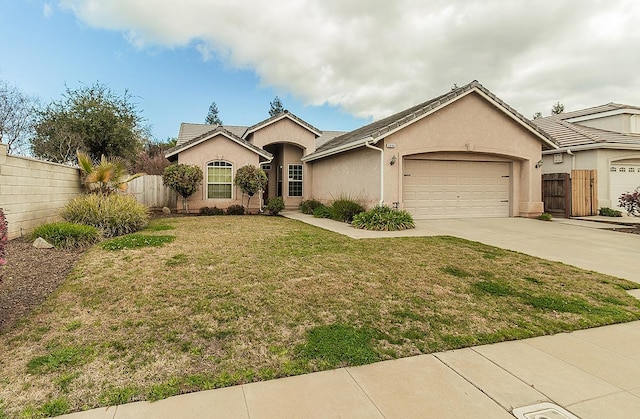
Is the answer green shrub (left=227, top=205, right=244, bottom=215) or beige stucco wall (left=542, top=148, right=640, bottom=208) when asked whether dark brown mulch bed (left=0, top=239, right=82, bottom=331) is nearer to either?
green shrub (left=227, top=205, right=244, bottom=215)

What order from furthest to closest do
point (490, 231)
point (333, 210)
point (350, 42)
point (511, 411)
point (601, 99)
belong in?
1. point (601, 99)
2. point (350, 42)
3. point (333, 210)
4. point (490, 231)
5. point (511, 411)

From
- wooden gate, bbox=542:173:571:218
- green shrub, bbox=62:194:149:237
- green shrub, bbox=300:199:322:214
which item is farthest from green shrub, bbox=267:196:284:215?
wooden gate, bbox=542:173:571:218

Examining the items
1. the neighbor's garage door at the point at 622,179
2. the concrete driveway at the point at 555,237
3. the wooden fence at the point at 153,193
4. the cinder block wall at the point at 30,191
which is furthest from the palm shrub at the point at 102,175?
the neighbor's garage door at the point at 622,179

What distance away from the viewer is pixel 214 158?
1619 centimetres

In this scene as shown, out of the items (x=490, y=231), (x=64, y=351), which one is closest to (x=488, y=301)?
(x=64, y=351)

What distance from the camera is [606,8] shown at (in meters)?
11.8

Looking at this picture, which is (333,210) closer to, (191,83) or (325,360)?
(325,360)

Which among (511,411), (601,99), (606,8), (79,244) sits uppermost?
(601,99)

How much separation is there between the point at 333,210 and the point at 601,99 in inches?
1402

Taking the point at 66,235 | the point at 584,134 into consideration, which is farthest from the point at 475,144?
the point at 66,235

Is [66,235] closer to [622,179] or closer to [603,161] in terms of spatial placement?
[603,161]

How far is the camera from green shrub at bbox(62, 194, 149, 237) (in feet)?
29.9

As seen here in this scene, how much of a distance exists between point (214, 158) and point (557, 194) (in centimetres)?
1590

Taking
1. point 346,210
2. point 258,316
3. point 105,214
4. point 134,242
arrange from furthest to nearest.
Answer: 1. point 346,210
2. point 105,214
3. point 134,242
4. point 258,316
